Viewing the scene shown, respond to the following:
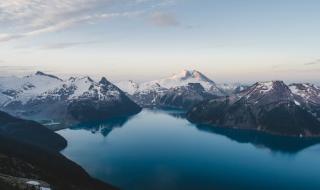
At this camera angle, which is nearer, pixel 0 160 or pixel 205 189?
pixel 0 160

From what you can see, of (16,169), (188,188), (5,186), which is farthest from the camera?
(188,188)

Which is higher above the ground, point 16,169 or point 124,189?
point 16,169

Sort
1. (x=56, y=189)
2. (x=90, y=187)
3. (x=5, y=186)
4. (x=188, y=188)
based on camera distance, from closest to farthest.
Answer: (x=5, y=186) → (x=56, y=189) → (x=90, y=187) → (x=188, y=188)

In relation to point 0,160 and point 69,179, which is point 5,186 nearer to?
point 0,160

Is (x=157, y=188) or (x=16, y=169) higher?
(x=16, y=169)

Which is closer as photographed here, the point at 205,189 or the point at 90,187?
the point at 90,187

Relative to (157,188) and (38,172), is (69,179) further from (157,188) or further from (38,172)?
(157,188)

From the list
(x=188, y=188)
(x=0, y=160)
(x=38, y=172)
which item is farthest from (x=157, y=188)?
(x=0, y=160)

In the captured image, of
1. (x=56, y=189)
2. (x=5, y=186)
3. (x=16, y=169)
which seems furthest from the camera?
(x=16, y=169)

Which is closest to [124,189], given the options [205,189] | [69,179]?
[69,179]
